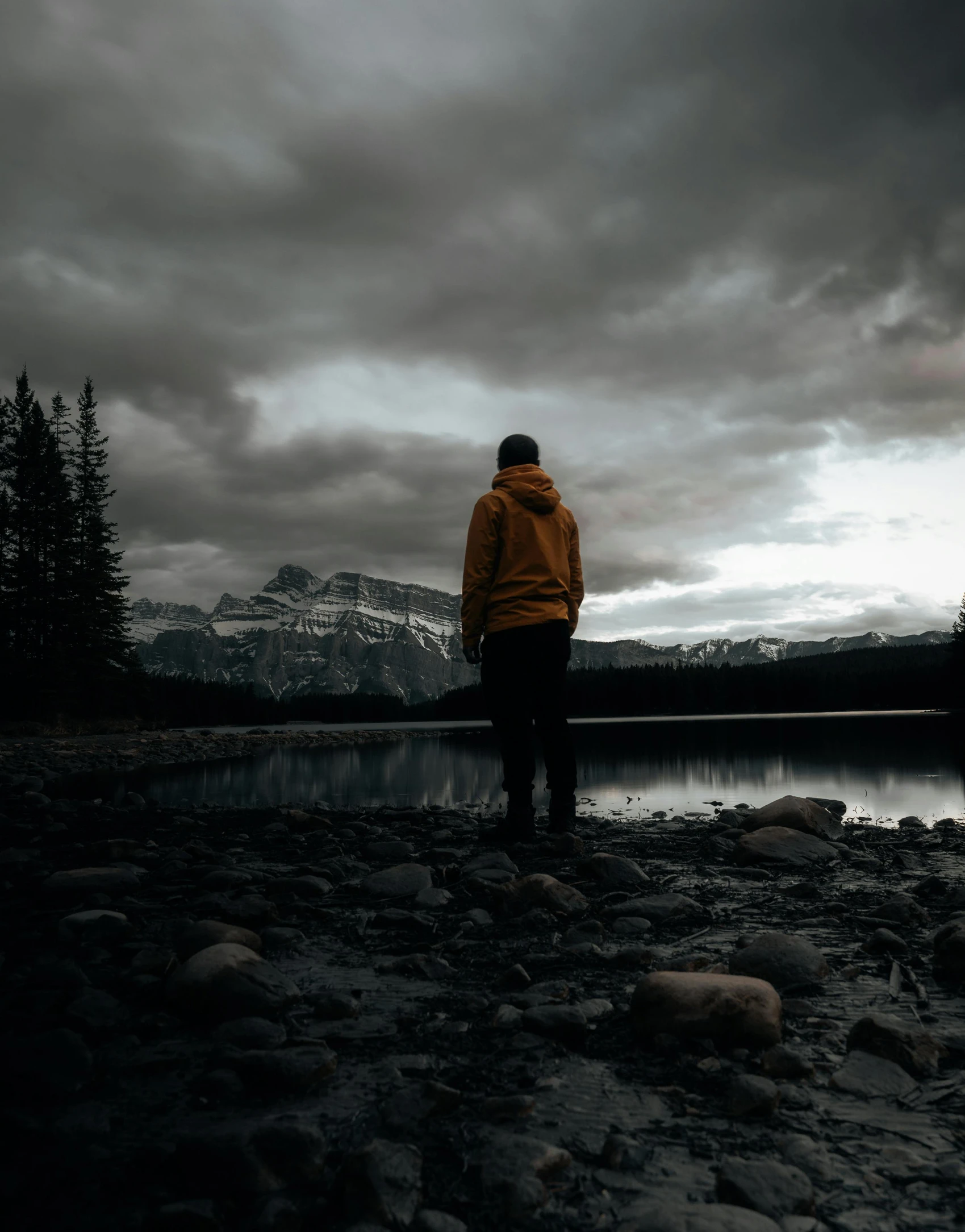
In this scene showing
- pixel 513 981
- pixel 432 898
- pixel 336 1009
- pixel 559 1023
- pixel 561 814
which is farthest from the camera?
pixel 561 814

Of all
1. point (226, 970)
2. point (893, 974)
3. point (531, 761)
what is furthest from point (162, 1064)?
point (531, 761)

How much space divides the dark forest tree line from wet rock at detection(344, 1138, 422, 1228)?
38.4m

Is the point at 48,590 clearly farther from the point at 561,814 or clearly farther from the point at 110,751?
the point at 561,814

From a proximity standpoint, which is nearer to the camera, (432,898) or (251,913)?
(251,913)

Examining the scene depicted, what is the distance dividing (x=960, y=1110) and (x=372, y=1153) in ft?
5.42

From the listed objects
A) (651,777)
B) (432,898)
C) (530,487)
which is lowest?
(651,777)

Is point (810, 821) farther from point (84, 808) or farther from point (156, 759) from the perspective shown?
point (156, 759)

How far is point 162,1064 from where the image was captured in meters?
2.37

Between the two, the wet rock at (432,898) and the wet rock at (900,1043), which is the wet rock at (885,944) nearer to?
the wet rock at (900,1043)

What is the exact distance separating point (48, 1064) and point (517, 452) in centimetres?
616

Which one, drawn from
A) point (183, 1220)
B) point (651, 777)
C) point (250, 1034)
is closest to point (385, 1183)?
point (183, 1220)

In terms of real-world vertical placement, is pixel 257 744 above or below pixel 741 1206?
below

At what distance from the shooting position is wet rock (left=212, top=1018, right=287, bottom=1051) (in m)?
2.50

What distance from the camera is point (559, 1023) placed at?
2.66m
